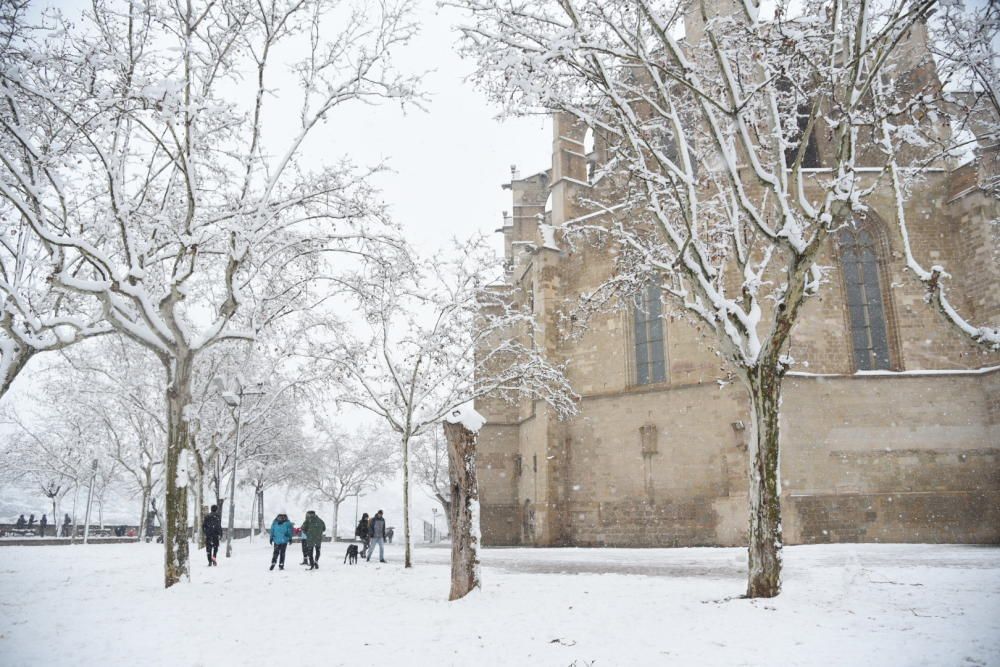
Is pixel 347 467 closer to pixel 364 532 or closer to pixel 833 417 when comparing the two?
pixel 364 532

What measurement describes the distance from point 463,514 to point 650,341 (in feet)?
41.5

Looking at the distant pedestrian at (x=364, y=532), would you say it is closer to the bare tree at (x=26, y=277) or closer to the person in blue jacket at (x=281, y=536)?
the person in blue jacket at (x=281, y=536)

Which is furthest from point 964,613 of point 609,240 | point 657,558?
point 609,240

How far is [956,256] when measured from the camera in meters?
17.9

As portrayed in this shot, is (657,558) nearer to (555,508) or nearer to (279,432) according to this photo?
(555,508)

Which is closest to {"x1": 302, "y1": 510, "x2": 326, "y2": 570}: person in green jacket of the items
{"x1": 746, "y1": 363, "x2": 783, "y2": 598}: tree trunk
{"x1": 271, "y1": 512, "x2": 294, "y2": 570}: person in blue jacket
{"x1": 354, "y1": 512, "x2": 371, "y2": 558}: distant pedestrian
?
{"x1": 271, "y1": 512, "x2": 294, "y2": 570}: person in blue jacket

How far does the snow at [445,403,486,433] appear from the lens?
9086 mm

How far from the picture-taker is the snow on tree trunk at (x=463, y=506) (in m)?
8.71

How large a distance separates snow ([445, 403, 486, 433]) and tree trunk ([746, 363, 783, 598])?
11.5ft

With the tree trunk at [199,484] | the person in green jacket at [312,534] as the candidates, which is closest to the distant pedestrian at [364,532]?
the person in green jacket at [312,534]

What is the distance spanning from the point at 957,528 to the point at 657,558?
25.9ft

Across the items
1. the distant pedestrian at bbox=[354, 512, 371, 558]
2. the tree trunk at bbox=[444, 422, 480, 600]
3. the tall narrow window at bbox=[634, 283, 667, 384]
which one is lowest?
the distant pedestrian at bbox=[354, 512, 371, 558]

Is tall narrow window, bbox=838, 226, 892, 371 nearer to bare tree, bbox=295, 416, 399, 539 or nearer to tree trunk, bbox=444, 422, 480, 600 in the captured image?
tree trunk, bbox=444, 422, 480, 600

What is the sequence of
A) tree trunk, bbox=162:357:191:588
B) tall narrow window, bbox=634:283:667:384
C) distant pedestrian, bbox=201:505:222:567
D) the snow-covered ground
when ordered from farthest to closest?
tall narrow window, bbox=634:283:667:384 → distant pedestrian, bbox=201:505:222:567 → tree trunk, bbox=162:357:191:588 → the snow-covered ground
